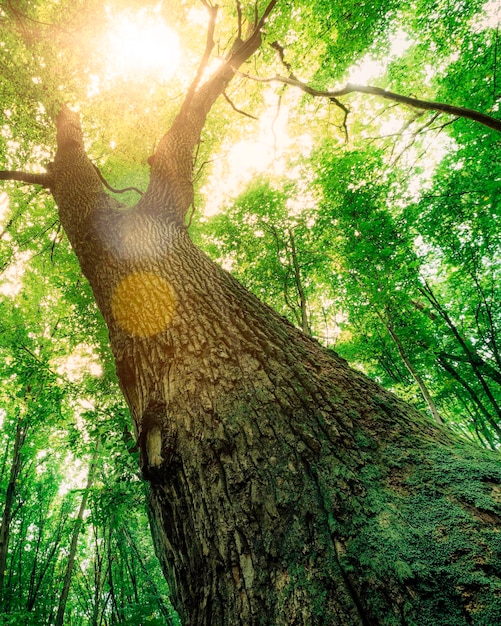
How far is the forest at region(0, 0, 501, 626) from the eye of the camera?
1.08 metres

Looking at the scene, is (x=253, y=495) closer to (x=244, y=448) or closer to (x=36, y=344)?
(x=244, y=448)

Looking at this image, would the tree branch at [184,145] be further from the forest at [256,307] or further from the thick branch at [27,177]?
the thick branch at [27,177]

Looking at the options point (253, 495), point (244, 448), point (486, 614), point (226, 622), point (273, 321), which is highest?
point (273, 321)

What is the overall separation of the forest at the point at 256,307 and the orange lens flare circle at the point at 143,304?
2 cm

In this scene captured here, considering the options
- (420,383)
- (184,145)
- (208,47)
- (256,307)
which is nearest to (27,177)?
(184,145)

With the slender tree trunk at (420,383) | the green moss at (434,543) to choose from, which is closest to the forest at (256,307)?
the green moss at (434,543)

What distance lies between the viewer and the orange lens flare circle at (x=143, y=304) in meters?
2.22

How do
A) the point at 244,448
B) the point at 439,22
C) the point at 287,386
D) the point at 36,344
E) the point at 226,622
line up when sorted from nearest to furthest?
the point at 226,622
the point at 244,448
the point at 287,386
the point at 439,22
the point at 36,344

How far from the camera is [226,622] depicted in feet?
3.67

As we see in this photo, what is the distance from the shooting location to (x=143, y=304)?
238 cm

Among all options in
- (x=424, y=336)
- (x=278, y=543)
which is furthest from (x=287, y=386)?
(x=424, y=336)

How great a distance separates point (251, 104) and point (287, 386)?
8451 mm

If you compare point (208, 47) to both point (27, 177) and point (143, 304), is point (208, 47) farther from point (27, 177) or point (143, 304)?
point (143, 304)

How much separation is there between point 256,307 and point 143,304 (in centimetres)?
96
